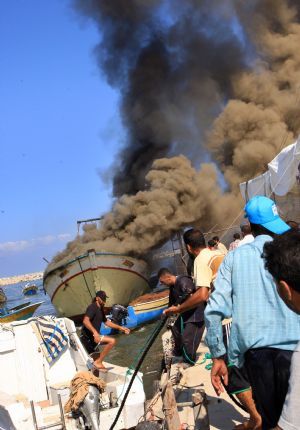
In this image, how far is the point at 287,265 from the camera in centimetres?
176

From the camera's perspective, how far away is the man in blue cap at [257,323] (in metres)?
2.35

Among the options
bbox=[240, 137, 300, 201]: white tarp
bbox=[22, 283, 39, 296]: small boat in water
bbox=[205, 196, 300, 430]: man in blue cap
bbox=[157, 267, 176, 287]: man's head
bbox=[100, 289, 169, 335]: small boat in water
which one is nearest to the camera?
bbox=[205, 196, 300, 430]: man in blue cap

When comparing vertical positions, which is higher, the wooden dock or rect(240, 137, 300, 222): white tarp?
rect(240, 137, 300, 222): white tarp

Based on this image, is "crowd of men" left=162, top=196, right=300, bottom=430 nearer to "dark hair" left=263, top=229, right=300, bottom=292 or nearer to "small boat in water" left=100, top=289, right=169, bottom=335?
"dark hair" left=263, top=229, right=300, bottom=292

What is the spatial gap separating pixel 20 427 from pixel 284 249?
4358 mm

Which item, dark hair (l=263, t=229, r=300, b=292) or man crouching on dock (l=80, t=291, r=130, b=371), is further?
man crouching on dock (l=80, t=291, r=130, b=371)

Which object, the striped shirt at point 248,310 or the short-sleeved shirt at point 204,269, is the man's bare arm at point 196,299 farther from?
the striped shirt at point 248,310

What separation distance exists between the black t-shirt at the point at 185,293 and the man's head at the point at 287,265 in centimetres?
305

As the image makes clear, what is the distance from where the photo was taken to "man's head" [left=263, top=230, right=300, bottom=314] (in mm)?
1749

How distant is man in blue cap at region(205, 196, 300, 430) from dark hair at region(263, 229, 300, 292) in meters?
0.66

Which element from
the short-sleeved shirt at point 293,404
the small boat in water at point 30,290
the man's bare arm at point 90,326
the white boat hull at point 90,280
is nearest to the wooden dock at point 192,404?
the man's bare arm at point 90,326

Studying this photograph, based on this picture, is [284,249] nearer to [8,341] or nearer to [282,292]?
[282,292]

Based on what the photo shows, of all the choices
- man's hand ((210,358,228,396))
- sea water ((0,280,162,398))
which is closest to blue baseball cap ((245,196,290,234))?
man's hand ((210,358,228,396))

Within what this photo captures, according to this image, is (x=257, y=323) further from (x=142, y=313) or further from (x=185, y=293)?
(x=142, y=313)
